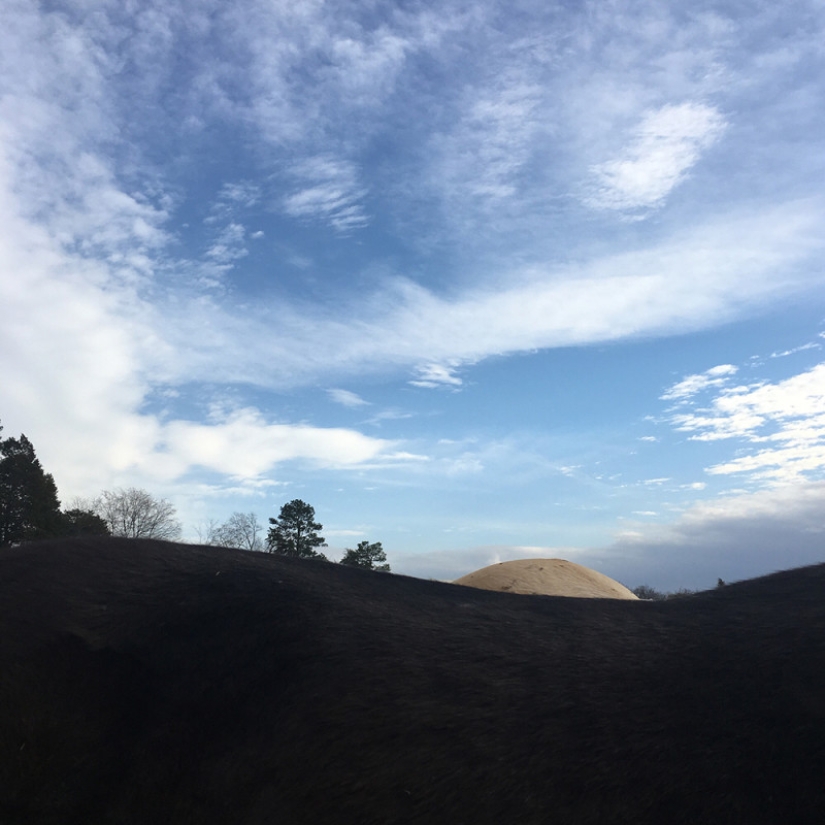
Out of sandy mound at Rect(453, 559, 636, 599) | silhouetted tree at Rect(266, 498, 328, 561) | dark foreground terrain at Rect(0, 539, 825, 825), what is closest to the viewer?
dark foreground terrain at Rect(0, 539, 825, 825)

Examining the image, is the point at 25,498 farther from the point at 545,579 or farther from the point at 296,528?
the point at 545,579

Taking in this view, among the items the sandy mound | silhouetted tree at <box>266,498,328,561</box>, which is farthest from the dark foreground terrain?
silhouetted tree at <box>266,498,328,561</box>

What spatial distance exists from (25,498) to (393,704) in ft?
136

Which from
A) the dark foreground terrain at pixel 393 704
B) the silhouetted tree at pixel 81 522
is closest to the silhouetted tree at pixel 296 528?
the silhouetted tree at pixel 81 522

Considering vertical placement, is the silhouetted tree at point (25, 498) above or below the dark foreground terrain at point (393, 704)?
above

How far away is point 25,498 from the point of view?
128 ft

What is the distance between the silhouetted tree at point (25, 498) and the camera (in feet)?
123

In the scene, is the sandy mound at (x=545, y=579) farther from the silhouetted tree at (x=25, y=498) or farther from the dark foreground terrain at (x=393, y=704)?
the silhouetted tree at (x=25, y=498)

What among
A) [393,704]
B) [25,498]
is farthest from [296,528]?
[393,704]

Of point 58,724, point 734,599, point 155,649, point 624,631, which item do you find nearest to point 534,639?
point 624,631

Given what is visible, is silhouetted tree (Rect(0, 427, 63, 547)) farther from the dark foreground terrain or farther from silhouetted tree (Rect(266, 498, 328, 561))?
the dark foreground terrain

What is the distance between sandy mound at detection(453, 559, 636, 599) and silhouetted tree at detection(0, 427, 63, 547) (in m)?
31.0

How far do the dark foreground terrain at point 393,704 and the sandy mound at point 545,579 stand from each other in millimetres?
8173

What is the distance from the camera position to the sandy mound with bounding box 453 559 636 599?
38.7 ft
